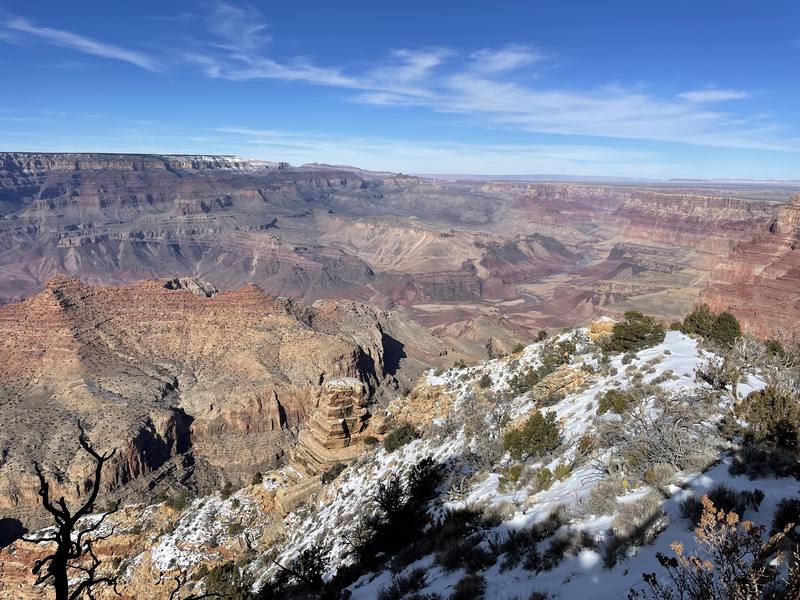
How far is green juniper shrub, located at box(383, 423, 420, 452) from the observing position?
23188mm

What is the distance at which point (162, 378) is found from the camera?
55781 mm

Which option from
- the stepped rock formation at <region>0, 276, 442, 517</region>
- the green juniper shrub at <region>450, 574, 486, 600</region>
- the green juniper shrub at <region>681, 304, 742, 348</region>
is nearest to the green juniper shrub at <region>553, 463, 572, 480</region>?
the green juniper shrub at <region>450, 574, 486, 600</region>

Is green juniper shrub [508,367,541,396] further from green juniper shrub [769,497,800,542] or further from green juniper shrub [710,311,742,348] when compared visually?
green juniper shrub [769,497,800,542]

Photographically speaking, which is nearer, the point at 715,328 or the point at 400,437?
the point at 715,328

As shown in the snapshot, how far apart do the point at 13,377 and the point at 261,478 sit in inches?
1611

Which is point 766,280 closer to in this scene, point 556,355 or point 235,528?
point 556,355

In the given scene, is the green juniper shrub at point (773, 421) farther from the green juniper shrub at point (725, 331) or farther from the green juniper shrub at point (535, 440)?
the green juniper shrub at point (725, 331)

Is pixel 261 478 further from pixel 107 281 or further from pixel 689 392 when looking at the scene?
pixel 107 281

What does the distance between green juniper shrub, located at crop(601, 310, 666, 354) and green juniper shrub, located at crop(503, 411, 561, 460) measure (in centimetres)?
864

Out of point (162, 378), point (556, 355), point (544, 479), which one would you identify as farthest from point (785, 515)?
point (162, 378)

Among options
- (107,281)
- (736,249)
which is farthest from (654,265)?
(107,281)

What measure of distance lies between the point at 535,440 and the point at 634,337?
10330mm

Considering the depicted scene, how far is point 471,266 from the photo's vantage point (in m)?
189

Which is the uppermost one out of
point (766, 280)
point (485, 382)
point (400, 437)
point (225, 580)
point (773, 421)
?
point (773, 421)
